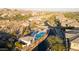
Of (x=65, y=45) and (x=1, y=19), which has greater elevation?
(x=1, y=19)
